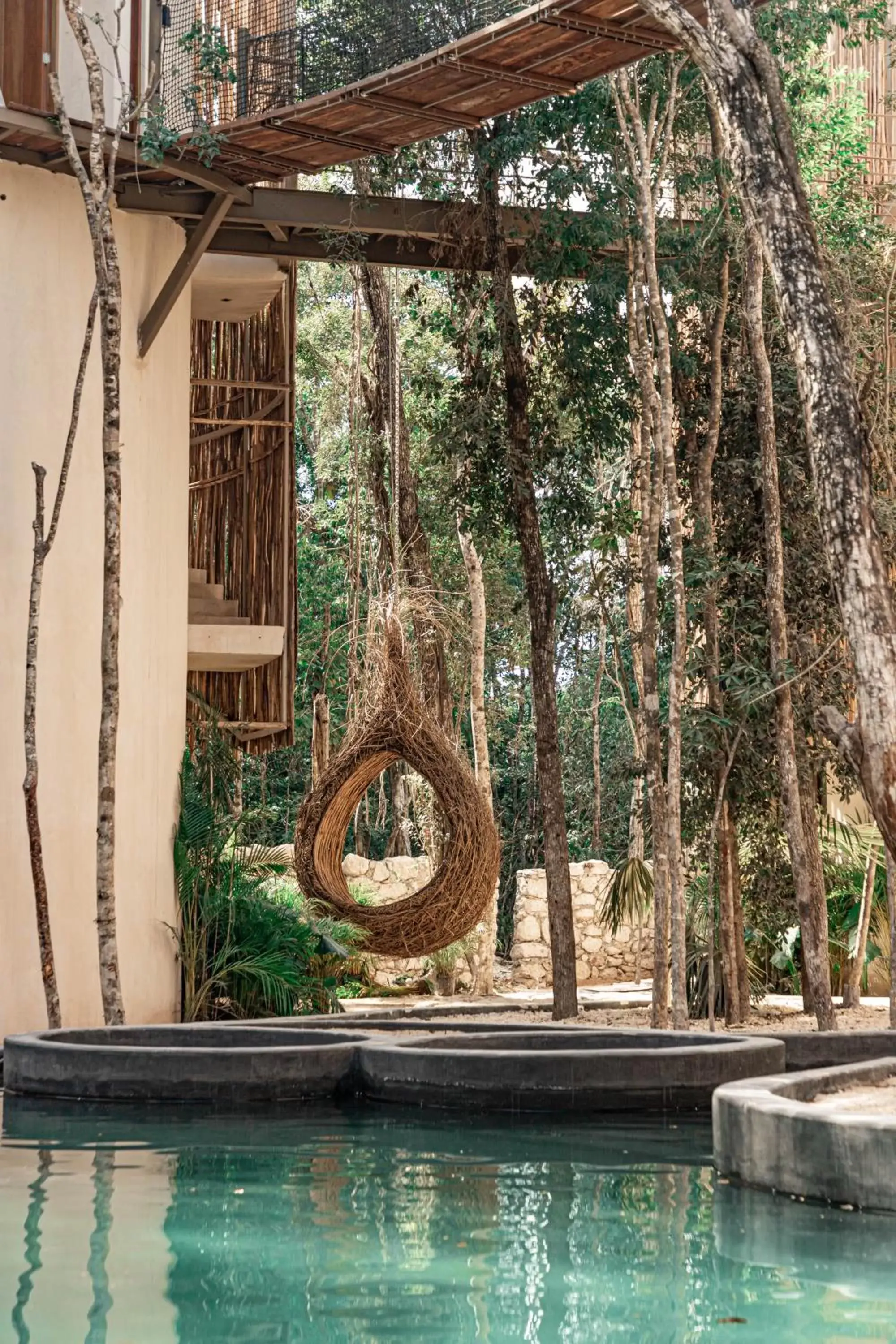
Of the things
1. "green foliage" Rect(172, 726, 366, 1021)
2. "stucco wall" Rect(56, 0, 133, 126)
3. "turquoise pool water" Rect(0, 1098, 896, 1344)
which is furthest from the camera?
"green foliage" Rect(172, 726, 366, 1021)

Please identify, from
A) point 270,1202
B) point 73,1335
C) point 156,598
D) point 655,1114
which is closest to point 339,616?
point 156,598

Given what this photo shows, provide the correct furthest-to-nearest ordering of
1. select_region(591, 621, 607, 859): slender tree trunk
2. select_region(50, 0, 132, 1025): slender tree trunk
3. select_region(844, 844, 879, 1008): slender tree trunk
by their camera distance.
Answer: select_region(591, 621, 607, 859): slender tree trunk
select_region(844, 844, 879, 1008): slender tree trunk
select_region(50, 0, 132, 1025): slender tree trunk

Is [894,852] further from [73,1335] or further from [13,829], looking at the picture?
[13,829]

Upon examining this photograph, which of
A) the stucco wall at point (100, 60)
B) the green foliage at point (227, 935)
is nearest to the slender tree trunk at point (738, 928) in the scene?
the green foliage at point (227, 935)

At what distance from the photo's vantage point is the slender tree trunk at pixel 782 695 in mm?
10836

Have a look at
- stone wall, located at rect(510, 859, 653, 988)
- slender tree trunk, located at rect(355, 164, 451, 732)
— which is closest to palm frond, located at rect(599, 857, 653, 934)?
slender tree trunk, located at rect(355, 164, 451, 732)

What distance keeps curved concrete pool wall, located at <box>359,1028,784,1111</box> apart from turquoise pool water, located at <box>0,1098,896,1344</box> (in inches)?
16.7

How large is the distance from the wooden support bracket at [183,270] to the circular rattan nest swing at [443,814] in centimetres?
288

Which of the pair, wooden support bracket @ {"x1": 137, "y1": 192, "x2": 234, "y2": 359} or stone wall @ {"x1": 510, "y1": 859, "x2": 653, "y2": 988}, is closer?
wooden support bracket @ {"x1": 137, "y1": 192, "x2": 234, "y2": 359}

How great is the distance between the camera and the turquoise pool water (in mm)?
3758

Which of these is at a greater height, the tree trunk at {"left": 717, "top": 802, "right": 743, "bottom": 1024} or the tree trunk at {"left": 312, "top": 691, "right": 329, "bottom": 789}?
the tree trunk at {"left": 312, "top": 691, "right": 329, "bottom": 789}

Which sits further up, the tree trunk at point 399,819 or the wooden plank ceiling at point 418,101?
the wooden plank ceiling at point 418,101

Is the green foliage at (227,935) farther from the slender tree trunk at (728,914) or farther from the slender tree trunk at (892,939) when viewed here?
the slender tree trunk at (892,939)

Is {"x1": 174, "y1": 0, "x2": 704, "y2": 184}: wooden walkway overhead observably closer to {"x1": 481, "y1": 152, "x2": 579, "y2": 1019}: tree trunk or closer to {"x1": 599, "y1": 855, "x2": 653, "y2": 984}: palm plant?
{"x1": 481, "y1": 152, "x2": 579, "y2": 1019}: tree trunk
